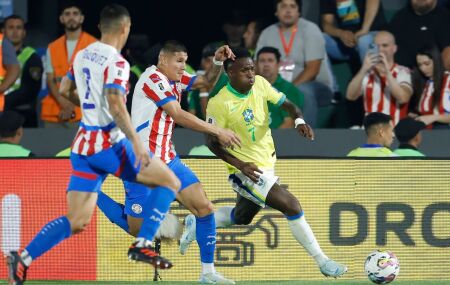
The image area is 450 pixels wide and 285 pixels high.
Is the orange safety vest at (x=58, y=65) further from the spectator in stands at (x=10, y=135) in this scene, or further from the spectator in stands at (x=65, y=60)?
the spectator in stands at (x=10, y=135)

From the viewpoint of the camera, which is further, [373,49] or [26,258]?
[373,49]

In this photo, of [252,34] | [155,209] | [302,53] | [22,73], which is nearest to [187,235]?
[155,209]

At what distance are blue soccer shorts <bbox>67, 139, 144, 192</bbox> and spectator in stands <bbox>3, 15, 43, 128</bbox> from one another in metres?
6.15

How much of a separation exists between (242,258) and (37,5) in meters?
6.59

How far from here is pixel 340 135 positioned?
15016 mm

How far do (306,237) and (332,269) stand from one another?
374 mm

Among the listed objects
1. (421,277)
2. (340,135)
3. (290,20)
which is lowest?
(421,277)

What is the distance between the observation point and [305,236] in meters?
11.8

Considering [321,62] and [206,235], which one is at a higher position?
→ [321,62]

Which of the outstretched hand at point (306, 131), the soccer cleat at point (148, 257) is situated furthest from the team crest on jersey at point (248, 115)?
the soccer cleat at point (148, 257)

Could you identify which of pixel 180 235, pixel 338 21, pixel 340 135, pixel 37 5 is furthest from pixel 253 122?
pixel 37 5

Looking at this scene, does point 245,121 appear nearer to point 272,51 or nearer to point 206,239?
point 206,239

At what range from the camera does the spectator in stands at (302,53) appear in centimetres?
1563

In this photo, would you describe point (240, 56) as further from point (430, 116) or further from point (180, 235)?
point (430, 116)
